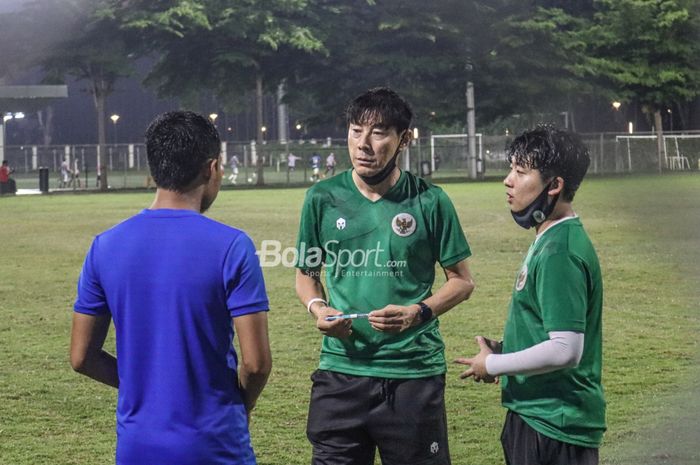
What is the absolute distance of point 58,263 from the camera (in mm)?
17578

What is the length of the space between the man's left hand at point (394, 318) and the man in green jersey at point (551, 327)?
0.47 metres

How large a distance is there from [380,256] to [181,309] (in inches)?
48.4

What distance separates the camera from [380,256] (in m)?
4.11

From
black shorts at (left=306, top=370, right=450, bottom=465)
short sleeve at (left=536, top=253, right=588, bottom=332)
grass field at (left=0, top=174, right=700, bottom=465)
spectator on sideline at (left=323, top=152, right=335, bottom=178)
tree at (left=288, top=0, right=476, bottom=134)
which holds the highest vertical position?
tree at (left=288, top=0, right=476, bottom=134)

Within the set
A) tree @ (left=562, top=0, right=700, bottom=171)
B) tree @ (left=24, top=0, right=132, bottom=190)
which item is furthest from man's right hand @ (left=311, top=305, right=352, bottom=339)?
tree @ (left=562, top=0, right=700, bottom=171)

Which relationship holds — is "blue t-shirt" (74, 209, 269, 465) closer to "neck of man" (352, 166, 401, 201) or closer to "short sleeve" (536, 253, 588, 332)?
"short sleeve" (536, 253, 588, 332)

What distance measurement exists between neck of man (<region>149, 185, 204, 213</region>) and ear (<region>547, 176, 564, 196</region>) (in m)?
1.06

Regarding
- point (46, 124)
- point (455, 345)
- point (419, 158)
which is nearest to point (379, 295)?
point (455, 345)

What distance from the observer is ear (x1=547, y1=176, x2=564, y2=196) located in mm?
3443

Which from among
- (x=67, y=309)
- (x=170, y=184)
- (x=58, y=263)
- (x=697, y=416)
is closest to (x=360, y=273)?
(x=170, y=184)

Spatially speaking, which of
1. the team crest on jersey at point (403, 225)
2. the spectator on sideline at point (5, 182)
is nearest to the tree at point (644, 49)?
the spectator on sideline at point (5, 182)

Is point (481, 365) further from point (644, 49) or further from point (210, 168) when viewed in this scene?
point (644, 49)

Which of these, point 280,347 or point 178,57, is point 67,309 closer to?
point 280,347

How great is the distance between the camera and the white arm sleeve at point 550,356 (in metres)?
3.25
